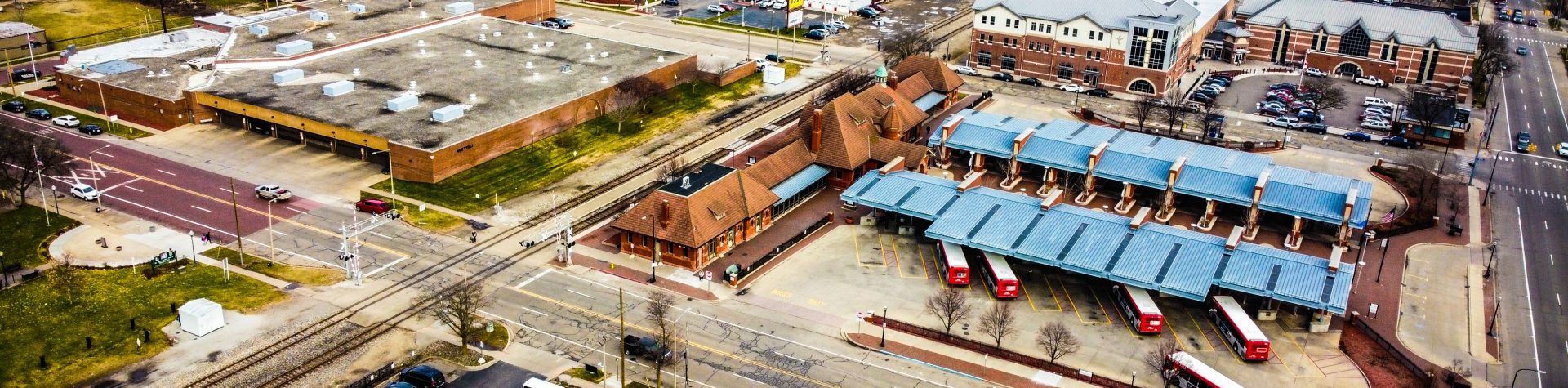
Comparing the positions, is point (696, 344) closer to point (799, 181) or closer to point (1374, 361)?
point (799, 181)

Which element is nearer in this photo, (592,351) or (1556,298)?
(592,351)

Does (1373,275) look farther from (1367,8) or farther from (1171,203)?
(1367,8)

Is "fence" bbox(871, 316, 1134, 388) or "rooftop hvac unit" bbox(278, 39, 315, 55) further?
"rooftop hvac unit" bbox(278, 39, 315, 55)

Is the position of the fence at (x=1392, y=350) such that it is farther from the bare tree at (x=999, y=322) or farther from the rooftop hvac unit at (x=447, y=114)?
the rooftop hvac unit at (x=447, y=114)

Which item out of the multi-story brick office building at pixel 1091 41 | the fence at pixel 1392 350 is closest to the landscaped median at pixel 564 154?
the multi-story brick office building at pixel 1091 41

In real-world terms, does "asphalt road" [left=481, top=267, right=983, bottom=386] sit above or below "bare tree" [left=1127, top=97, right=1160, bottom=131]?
below

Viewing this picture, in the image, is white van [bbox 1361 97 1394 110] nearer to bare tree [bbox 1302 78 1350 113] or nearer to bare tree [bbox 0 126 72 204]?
bare tree [bbox 1302 78 1350 113]

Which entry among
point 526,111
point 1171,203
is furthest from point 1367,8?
point 526,111

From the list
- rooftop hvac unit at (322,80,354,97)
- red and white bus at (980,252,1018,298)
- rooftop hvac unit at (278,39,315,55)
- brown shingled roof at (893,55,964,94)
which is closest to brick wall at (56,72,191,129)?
rooftop hvac unit at (322,80,354,97)
